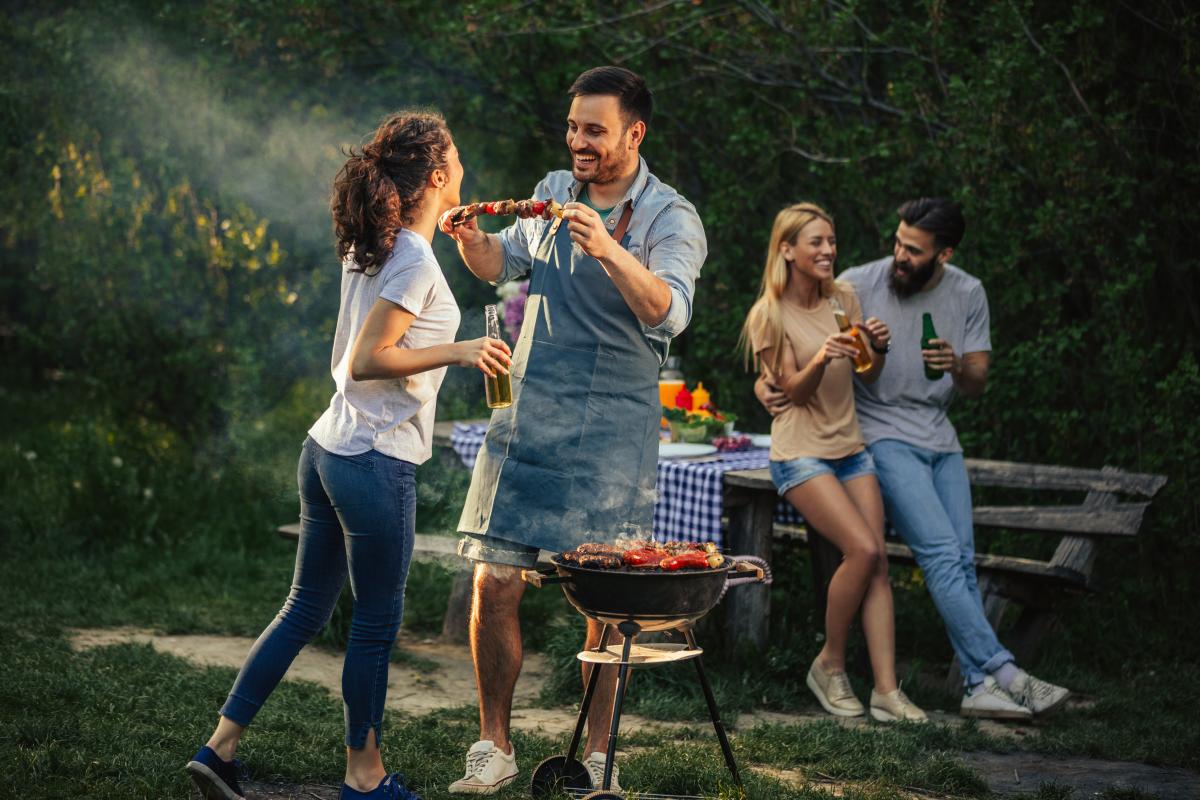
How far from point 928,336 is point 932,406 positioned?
30cm

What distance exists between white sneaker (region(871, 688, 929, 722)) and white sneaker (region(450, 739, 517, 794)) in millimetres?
1753

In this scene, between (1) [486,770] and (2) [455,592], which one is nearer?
(1) [486,770]

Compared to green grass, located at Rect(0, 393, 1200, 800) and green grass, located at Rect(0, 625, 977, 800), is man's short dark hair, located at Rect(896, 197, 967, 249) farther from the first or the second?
green grass, located at Rect(0, 625, 977, 800)

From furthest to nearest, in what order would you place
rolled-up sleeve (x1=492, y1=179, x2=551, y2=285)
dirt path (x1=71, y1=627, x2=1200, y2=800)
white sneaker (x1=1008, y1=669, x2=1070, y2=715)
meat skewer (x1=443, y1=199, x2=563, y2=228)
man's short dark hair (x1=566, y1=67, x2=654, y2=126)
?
white sneaker (x1=1008, y1=669, x2=1070, y2=715) < dirt path (x1=71, y1=627, x2=1200, y2=800) < rolled-up sleeve (x1=492, y1=179, x2=551, y2=285) < man's short dark hair (x1=566, y1=67, x2=654, y2=126) < meat skewer (x1=443, y1=199, x2=563, y2=228)

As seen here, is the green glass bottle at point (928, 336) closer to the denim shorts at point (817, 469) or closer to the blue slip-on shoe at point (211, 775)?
the denim shorts at point (817, 469)

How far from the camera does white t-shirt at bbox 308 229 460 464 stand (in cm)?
352

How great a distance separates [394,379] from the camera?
11.7ft

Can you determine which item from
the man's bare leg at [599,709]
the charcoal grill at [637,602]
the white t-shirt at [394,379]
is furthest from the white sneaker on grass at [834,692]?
the white t-shirt at [394,379]

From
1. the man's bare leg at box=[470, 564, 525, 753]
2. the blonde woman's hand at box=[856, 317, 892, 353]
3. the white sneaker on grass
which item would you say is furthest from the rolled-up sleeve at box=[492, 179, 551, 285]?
the white sneaker on grass

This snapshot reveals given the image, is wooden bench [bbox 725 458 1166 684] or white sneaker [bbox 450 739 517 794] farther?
wooden bench [bbox 725 458 1166 684]

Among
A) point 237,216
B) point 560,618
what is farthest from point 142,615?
point 237,216

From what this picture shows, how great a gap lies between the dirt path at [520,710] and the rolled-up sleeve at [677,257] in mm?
1554

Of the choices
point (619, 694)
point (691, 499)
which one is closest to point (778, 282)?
point (691, 499)

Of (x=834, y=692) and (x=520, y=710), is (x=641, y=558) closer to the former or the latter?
(x=520, y=710)
